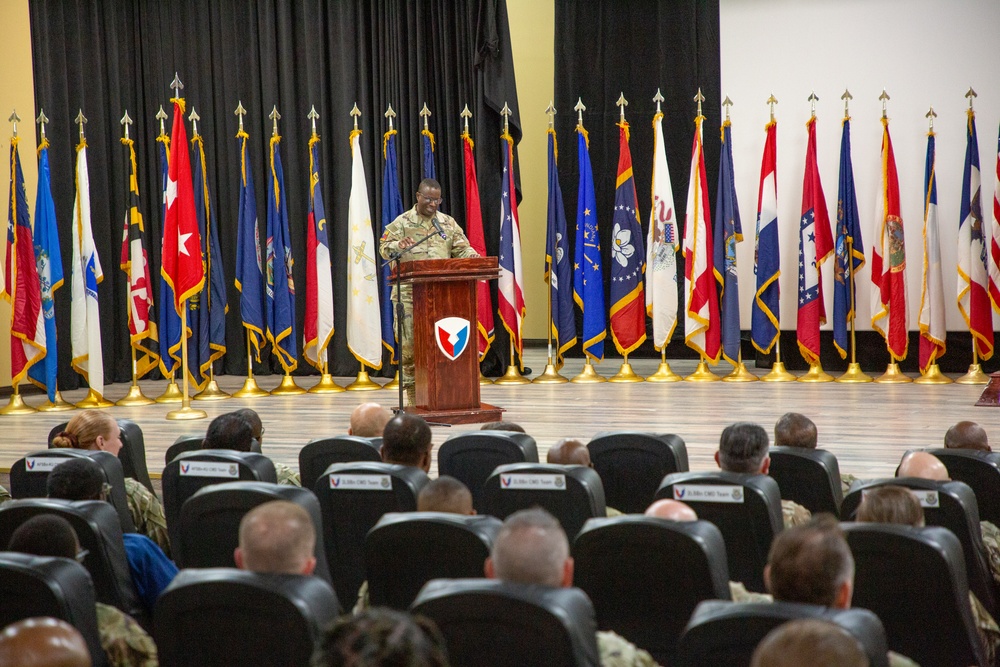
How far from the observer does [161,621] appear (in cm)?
202

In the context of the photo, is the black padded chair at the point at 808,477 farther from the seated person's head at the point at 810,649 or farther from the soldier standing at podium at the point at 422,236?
the soldier standing at podium at the point at 422,236

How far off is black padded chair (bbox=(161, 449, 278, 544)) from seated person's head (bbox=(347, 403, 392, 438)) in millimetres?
788

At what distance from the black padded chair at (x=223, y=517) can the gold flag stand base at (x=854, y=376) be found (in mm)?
6468

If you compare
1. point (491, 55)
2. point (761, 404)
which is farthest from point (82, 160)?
point (761, 404)

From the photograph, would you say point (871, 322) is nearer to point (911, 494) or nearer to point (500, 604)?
point (911, 494)

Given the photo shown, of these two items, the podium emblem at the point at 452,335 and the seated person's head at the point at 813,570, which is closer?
the seated person's head at the point at 813,570

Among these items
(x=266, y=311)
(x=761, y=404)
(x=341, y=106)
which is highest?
(x=341, y=106)

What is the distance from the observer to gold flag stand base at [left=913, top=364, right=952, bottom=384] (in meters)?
8.23

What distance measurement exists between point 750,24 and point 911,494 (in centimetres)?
768

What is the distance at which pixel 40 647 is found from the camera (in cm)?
149

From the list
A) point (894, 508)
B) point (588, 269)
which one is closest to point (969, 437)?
point (894, 508)

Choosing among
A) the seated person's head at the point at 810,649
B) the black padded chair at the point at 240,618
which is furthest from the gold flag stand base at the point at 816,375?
the seated person's head at the point at 810,649

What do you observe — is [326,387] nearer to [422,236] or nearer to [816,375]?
[422,236]

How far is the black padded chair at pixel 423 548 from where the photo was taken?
95.7 inches
